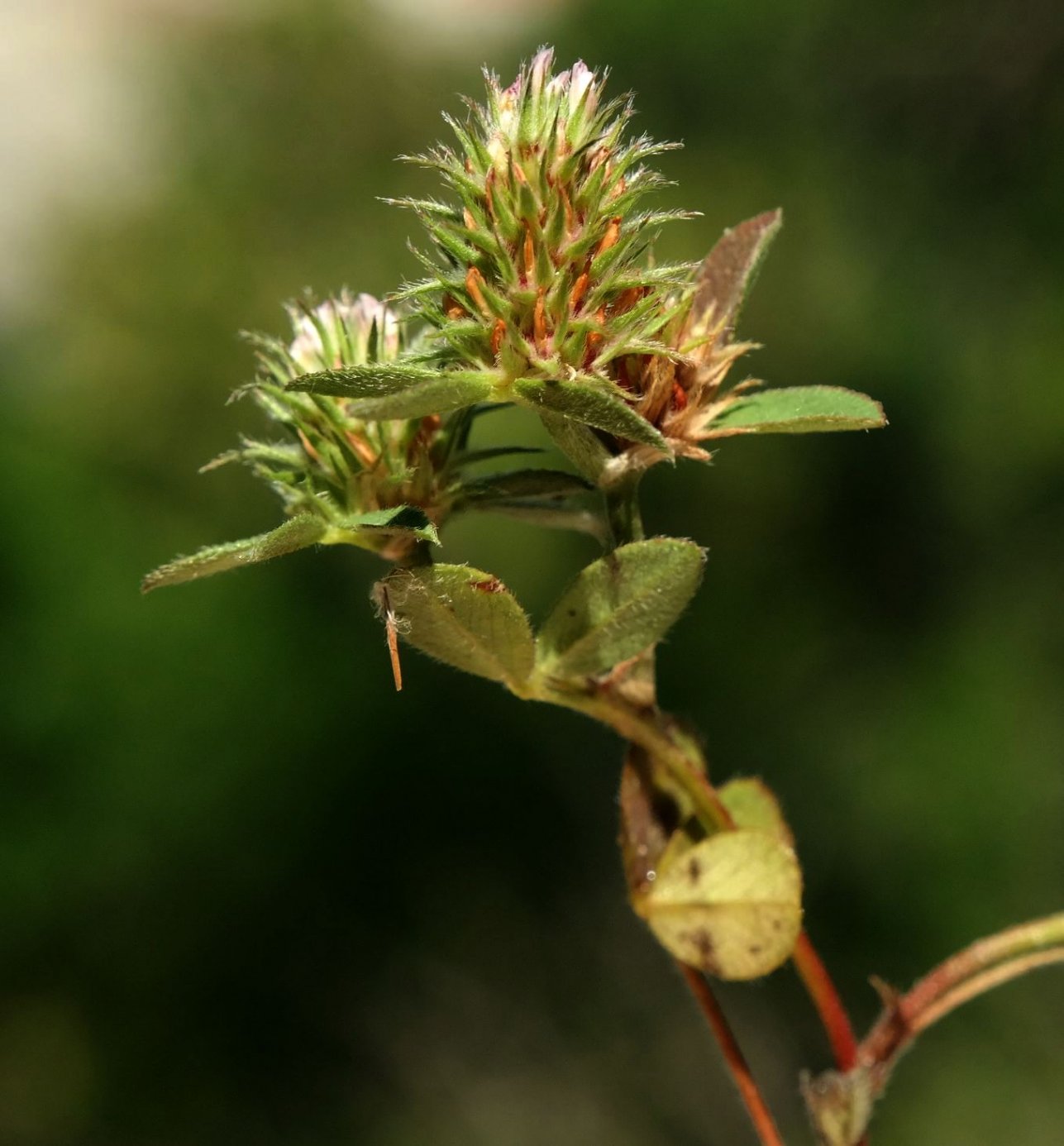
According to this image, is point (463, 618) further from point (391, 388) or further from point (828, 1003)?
point (828, 1003)

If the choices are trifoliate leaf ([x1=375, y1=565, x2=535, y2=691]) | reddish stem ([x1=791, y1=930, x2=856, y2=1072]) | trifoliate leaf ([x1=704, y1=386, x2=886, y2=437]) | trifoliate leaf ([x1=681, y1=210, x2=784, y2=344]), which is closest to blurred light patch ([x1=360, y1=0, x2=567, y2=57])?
trifoliate leaf ([x1=681, y1=210, x2=784, y2=344])

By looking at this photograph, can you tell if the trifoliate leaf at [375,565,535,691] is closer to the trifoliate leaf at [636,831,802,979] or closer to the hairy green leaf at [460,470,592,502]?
the hairy green leaf at [460,470,592,502]

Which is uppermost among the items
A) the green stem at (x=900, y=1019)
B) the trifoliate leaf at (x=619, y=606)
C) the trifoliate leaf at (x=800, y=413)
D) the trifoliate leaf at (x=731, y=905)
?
the trifoliate leaf at (x=800, y=413)

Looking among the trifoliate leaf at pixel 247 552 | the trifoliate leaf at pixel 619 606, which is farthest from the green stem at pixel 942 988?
the trifoliate leaf at pixel 247 552

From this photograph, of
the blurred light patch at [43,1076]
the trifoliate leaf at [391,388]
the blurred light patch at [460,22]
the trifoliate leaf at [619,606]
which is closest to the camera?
the trifoliate leaf at [391,388]

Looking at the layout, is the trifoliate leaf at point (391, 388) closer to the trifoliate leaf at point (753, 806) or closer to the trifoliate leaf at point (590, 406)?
the trifoliate leaf at point (590, 406)

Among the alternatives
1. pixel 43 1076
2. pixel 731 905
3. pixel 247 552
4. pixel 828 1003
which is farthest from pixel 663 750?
pixel 43 1076
